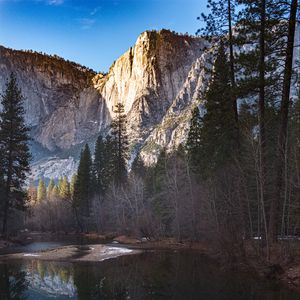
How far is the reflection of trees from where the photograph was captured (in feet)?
37.7

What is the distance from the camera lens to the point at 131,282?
43.3 ft

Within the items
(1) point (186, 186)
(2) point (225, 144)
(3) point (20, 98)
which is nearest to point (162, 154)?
(1) point (186, 186)

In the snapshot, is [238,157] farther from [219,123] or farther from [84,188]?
[84,188]

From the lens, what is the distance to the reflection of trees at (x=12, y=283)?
1148 centimetres

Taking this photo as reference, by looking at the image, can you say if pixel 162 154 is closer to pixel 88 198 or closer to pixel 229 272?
pixel 88 198

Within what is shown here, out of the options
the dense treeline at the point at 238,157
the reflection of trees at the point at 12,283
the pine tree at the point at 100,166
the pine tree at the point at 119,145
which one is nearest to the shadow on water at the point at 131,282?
the reflection of trees at the point at 12,283

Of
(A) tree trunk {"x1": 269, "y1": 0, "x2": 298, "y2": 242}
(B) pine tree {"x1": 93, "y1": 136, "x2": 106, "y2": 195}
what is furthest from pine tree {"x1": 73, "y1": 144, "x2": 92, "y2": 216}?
(A) tree trunk {"x1": 269, "y1": 0, "x2": 298, "y2": 242}

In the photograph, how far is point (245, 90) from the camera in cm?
1493

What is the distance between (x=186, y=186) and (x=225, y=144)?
9948 mm

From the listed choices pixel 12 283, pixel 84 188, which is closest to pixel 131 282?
pixel 12 283

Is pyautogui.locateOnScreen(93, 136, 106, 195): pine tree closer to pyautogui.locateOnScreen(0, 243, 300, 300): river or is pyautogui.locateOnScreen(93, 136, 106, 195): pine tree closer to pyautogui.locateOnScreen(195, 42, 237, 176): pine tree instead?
pyautogui.locateOnScreen(195, 42, 237, 176): pine tree

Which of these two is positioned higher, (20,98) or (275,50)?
(20,98)

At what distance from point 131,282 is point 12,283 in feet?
13.8

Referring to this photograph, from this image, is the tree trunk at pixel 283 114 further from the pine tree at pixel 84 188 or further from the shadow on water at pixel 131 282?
the pine tree at pixel 84 188
